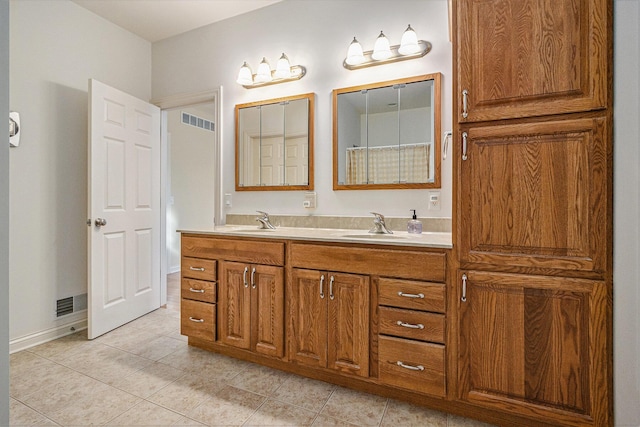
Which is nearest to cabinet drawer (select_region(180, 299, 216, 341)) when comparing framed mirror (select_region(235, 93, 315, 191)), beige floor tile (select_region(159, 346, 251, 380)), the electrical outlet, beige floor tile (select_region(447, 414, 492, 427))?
beige floor tile (select_region(159, 346, 251, 380))

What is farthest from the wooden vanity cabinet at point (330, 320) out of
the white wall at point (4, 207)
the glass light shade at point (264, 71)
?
the glass light shade at point (264, 71)

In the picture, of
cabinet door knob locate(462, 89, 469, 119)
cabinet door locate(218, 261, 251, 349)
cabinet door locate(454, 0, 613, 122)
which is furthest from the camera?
cabinet door locate(218, 261, 251, 349)

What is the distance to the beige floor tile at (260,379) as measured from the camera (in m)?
1.83

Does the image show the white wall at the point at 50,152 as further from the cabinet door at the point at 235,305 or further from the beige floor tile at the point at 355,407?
the beige floor tile at the point at 355,407

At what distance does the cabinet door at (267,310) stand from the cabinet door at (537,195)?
105 cm

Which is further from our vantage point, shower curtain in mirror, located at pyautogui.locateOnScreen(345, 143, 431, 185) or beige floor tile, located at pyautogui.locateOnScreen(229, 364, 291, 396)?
shower curtain in mirror, located at pyautogui.locateOnScreen(345, 143, 431, 185)

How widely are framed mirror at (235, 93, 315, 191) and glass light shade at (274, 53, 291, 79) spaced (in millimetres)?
168

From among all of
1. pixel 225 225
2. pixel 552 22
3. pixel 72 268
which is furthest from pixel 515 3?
pixel 72 268

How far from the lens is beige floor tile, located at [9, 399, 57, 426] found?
1.51m

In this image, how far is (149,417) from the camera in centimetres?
157

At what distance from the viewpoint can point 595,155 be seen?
50.6 inches

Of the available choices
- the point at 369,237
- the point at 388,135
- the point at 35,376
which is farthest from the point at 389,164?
the point at 35,376

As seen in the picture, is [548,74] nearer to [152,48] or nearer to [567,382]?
[567,382]

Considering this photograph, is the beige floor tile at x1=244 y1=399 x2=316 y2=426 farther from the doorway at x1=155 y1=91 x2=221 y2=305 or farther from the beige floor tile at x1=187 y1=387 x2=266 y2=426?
the doorway at x1=155 y1=91 x2=221 y2=305
